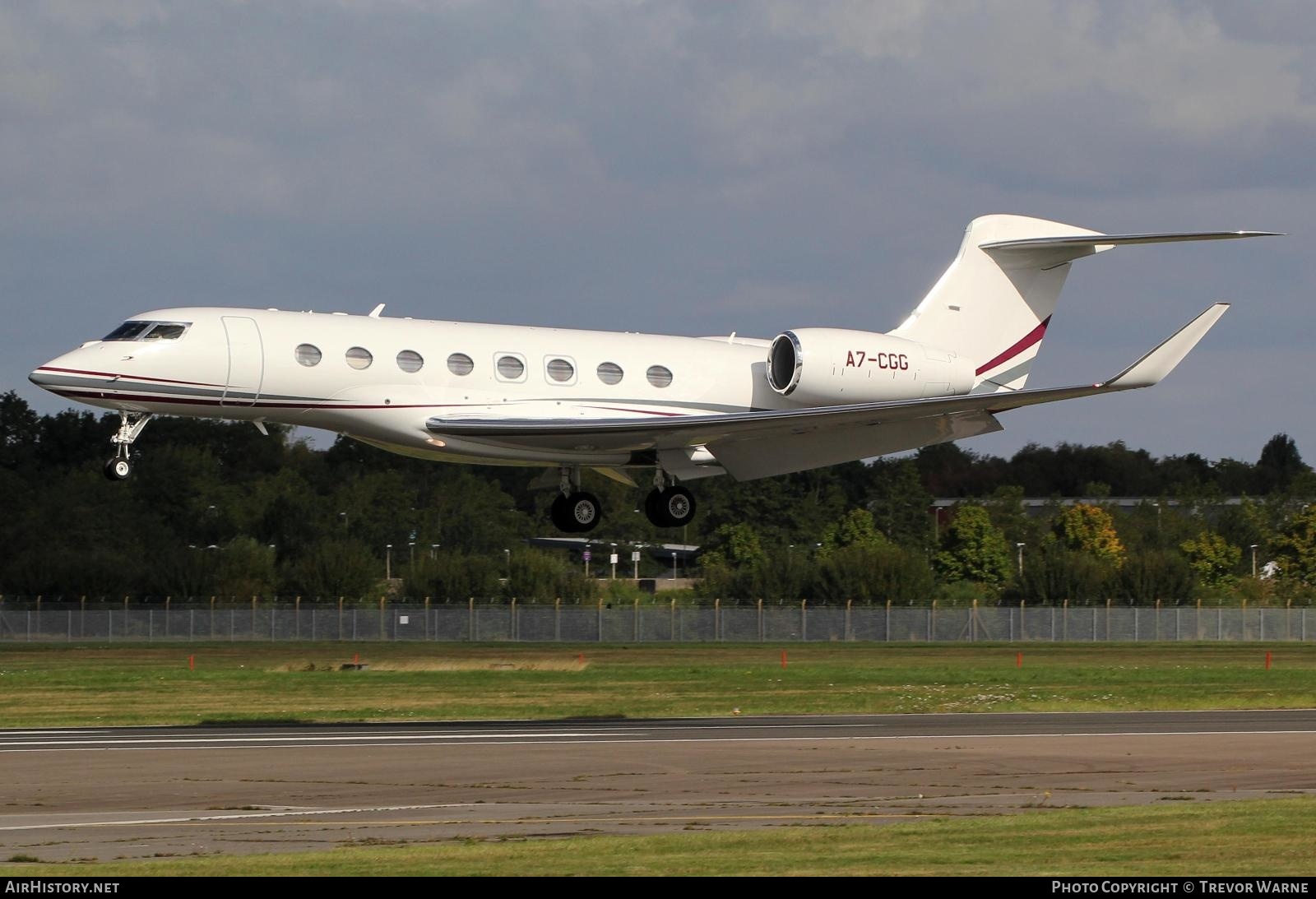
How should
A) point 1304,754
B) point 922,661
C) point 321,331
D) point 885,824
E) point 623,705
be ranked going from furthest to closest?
point 922,661 → point 623,705 → point 321,331 → point 1304,754 → point 885,824

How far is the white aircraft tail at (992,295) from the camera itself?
1229 inches

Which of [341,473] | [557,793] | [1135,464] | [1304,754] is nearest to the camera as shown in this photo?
[557,793]

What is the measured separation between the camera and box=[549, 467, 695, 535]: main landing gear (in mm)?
28953

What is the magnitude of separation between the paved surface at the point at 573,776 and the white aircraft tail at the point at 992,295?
7746mm

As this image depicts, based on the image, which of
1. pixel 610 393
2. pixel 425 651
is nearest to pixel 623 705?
pixel 610 393

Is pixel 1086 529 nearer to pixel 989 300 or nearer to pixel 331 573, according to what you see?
pixel 331 573

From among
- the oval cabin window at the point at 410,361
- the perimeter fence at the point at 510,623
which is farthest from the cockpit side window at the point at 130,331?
the perimeter fence at the point at 510,623

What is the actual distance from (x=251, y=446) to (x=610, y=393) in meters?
50.6

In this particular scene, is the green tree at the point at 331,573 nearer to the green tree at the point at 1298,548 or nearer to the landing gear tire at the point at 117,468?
the landing gear tire at the point at 117,468

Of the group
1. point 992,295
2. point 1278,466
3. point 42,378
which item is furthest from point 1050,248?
point 1278,466

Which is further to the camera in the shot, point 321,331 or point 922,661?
point 922,661

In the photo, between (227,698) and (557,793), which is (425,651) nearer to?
(227,698)

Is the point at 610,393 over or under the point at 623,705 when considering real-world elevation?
over

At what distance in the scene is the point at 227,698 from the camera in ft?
106
